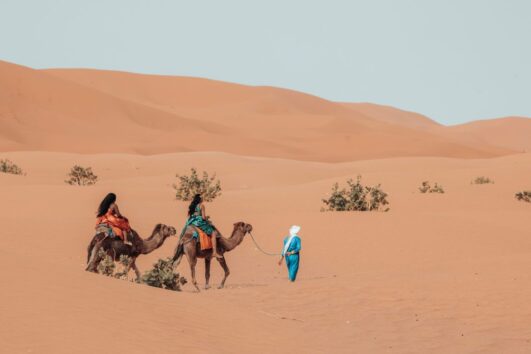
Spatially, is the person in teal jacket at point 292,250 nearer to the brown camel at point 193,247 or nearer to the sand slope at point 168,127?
the brown camel at point 193,247

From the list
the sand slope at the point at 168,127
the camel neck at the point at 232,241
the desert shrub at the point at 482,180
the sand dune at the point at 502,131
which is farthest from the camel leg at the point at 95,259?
the sand dune at the point at 502,131

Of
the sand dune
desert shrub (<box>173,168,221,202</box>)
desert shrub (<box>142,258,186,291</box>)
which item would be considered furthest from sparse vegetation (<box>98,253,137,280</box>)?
the sand dune

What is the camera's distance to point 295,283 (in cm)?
1598

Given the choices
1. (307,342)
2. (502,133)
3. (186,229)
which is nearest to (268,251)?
(186,229)

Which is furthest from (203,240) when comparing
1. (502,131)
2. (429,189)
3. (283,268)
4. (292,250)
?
(502,131)

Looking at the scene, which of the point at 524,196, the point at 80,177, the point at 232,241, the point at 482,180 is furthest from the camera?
the point at 80,177

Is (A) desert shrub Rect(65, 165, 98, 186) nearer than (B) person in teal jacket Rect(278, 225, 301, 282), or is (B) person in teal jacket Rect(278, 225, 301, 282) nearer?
(B) person in teal jacket Rect(278, 225, 301, 282)

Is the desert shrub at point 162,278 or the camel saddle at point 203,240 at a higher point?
the camel saddle at point 203,240

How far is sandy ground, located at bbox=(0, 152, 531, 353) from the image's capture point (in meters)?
9.74

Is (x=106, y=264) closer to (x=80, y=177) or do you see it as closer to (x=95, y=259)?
(x=95, y=259)

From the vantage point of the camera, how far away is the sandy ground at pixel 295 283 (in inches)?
384

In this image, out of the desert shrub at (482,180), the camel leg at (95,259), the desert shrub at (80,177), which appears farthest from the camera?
the desert shrub at (80,177)

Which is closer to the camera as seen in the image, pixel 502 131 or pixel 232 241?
pixel 232 241

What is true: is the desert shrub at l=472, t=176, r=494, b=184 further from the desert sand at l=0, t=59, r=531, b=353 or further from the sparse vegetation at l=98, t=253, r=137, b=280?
the sparse vegetation at l=98, t=253, r=137, b=280
